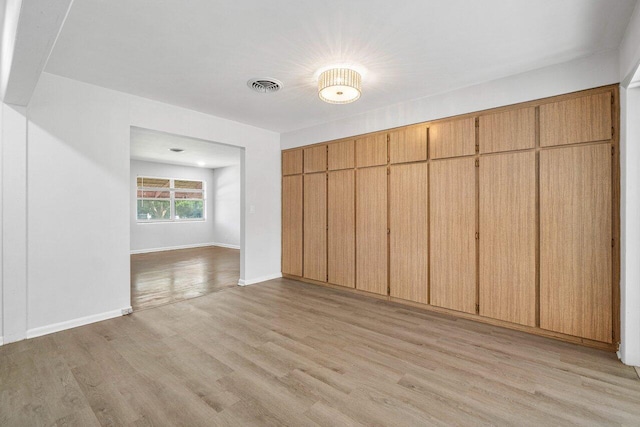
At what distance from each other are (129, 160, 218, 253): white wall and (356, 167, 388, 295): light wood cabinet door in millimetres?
6958

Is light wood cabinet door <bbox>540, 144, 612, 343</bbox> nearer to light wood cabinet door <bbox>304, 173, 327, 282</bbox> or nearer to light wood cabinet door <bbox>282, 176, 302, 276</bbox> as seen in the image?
light wood cabinet door <bbox>304, 173, 327, 282</bbox>

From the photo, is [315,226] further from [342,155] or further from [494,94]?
[494,94]

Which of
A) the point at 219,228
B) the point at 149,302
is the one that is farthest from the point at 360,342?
the point at 219,228

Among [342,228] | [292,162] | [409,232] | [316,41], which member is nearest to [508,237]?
[409,232]

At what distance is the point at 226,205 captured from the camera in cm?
991

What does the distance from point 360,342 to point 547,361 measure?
156 centimetres

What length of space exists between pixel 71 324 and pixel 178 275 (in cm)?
252

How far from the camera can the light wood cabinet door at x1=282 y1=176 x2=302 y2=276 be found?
5285 millimetres

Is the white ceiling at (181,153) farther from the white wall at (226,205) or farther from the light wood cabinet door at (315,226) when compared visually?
the light wood cabinet door at (315,226)

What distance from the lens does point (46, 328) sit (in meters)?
3.02

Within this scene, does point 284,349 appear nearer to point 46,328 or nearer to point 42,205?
point 46,328

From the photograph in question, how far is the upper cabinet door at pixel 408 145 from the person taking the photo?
3.84 m

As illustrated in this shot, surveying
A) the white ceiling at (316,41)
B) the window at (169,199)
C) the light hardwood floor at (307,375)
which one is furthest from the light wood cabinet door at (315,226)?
the window at (169,199)

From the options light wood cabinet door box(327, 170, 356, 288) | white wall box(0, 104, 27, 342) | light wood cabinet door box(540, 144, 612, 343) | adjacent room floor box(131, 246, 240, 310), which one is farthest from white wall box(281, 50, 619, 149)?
white wall box(0, 104, 27, 342)
